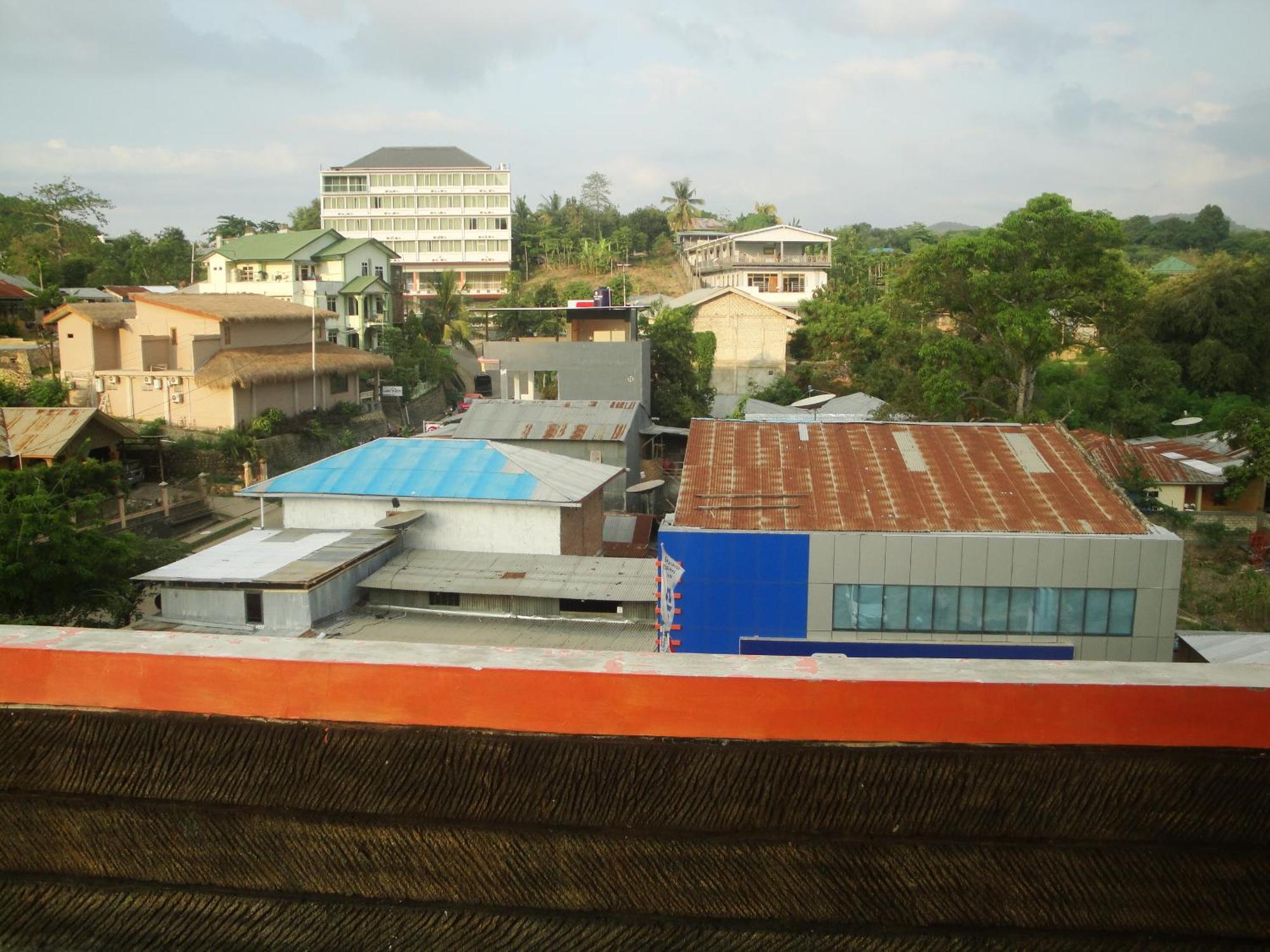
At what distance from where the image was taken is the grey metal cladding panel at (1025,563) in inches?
438

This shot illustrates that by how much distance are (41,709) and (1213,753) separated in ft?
16.9

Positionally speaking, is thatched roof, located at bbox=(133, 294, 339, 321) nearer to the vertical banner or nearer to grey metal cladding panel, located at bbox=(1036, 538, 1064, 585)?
the vertical banner

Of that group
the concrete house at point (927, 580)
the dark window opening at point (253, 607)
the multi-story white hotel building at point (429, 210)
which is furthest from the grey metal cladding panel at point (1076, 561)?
the multi-story white hotel building at point (429, 210)

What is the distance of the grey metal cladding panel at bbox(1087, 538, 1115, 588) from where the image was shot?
1109cm

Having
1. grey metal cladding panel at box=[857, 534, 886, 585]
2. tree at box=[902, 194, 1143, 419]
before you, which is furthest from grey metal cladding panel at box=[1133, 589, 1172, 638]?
tree at box=[902, 194, 1143, 419]

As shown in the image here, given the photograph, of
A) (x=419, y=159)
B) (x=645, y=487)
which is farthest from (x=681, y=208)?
(x=645, y=487)

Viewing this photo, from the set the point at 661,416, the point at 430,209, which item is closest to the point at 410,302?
the point at 430,209

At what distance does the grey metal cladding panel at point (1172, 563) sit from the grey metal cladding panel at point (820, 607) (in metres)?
3.65

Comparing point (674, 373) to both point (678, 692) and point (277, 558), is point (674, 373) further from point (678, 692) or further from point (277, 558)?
point (678, 692)

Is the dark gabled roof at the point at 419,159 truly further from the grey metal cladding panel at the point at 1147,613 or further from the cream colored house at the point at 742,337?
the grey metal cladding panel at the point at 1147,613

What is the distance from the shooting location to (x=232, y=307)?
2789cm

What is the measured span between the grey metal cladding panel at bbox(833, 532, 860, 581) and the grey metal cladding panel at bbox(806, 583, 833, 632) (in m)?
0.19

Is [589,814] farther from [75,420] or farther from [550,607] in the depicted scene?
[75,420]

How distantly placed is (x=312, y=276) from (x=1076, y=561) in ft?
105
